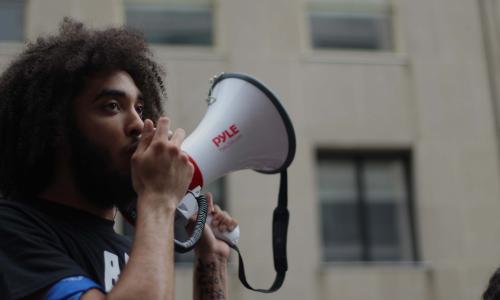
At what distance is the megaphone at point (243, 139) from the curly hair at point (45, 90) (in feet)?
1.01

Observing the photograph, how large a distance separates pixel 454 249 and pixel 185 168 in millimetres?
8372

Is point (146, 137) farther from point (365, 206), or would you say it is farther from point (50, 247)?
point (365, 206)

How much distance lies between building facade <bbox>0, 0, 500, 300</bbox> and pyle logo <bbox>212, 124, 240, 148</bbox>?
6.53 meters

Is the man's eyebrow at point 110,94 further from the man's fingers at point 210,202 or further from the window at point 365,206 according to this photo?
the window at point 365,206

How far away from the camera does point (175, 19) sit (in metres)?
10.4

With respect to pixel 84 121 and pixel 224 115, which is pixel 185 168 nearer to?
pixel 84 121

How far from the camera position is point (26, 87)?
241 cm

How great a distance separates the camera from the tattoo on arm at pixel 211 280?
2.72m

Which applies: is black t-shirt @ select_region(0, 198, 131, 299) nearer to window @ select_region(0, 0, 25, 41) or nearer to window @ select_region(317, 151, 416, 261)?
window @ select_region(317, 151, 416, 261)

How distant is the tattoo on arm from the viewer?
2719 millimetres

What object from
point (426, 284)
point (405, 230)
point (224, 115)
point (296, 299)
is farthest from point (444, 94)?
point (224, 115)

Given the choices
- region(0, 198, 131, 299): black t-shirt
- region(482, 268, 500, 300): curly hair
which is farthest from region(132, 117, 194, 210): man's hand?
region(482, 268, 500, 300): curly hair

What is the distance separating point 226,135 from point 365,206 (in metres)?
7.44

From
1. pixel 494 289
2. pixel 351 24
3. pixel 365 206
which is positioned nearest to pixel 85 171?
pixel 494 289
